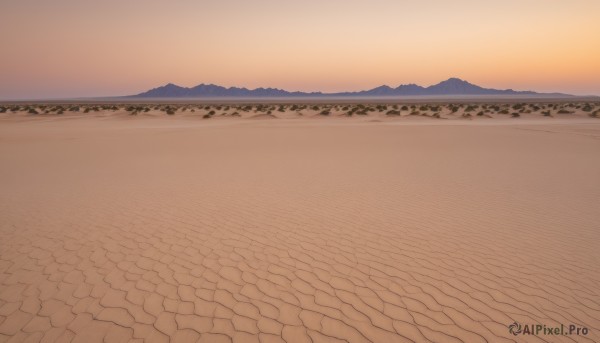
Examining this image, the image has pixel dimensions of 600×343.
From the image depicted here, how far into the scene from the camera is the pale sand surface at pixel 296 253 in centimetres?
339

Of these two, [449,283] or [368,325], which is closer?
[368,325]

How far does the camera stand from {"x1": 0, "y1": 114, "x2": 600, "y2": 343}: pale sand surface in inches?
133

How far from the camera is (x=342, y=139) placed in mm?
19484

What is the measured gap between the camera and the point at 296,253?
4906 millimetres

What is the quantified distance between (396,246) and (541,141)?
17008 mm

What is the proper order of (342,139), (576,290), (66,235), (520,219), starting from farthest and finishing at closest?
(342,139) → (520,219) → (66,235) → (576,290)

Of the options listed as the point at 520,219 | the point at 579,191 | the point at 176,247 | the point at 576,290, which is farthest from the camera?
the point at 579,191

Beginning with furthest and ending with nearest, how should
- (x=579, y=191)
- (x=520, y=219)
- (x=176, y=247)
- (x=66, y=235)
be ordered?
(x=579, y=191) → (x=520, y=219) → (x=66, y=235) → (x=176, y=247)

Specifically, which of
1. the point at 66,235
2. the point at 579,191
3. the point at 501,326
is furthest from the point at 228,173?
the point at 579,191

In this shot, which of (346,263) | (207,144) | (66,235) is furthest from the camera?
(207,144)

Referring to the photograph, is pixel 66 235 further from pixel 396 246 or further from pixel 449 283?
pixel 449 283

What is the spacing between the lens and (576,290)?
13.2 ft

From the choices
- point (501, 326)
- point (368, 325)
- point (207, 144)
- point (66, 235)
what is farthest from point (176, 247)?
point (207, 144)

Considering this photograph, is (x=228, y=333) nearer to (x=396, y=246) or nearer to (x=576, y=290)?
(x=396, y=246)
